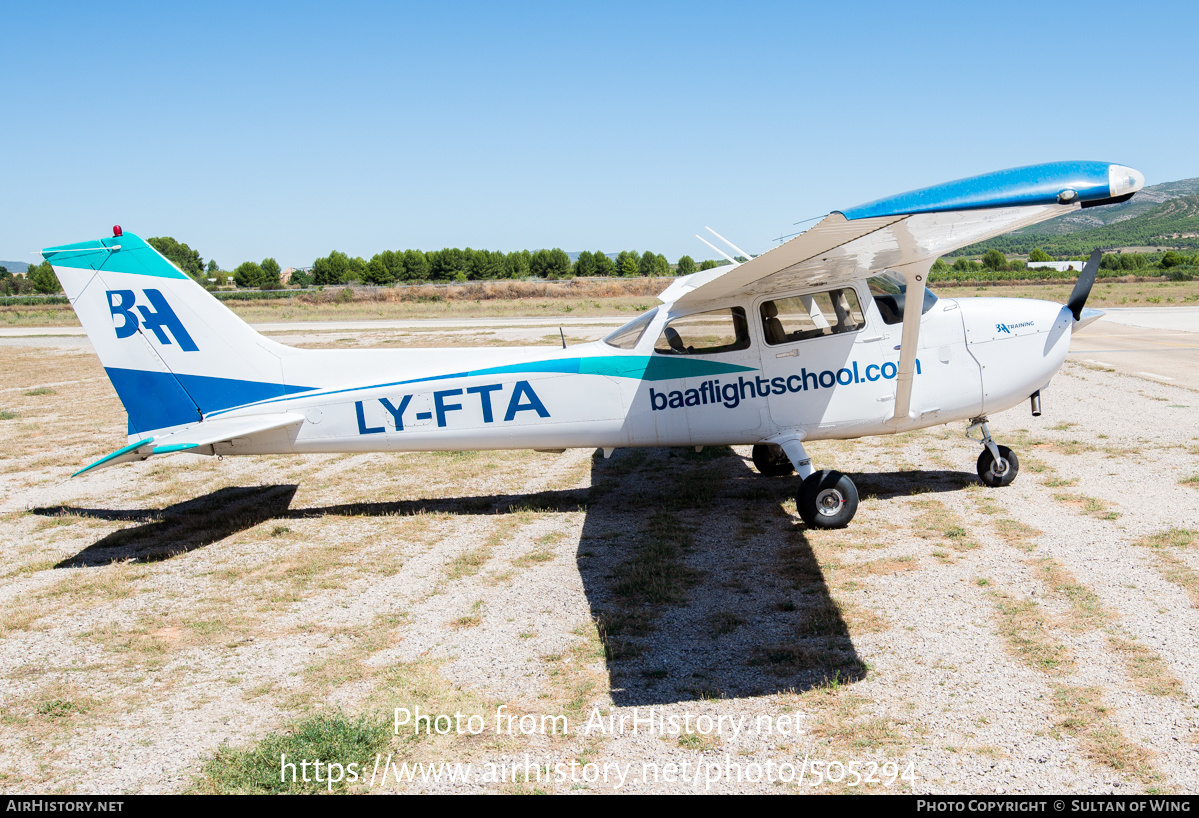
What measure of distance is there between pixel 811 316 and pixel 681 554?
2.78m

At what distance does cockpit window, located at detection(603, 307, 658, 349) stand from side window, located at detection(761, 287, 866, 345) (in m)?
1.22

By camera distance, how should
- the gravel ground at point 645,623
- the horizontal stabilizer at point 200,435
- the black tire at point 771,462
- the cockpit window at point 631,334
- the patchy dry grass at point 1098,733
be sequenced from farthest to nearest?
1. the black tire at point 771,462
2. the cockpit window at point 631,334
3. the horizontal stabilizer at point 200,435
4. the gravel ground at point 645,623
5. the patchy dry grass at point 1098,733

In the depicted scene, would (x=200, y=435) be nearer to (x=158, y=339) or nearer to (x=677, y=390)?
(x=158, y=339)

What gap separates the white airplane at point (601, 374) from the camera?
7.86m

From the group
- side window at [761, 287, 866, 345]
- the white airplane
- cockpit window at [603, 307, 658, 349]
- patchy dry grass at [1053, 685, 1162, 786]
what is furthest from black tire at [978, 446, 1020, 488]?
patchy dry grass at [1053, 685, 1162, 786]

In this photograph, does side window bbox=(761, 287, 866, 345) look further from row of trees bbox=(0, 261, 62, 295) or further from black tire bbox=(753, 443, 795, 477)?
row of trees bbox=(0, 261, 62, 295)

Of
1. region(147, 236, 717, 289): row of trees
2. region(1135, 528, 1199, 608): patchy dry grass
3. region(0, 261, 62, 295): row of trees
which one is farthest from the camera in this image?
region(147, 236, 717, 289): row of trees

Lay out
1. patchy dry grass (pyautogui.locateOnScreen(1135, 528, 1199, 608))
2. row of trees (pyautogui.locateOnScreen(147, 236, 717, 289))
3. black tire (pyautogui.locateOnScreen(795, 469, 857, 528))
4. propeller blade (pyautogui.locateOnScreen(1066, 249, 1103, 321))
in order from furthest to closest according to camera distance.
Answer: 1. row of trees (pyautogui.locateOnScreen(147, 236, 717, 289))
2. propeller blade (pyautogui.locateOnScreen(1066, 249, 1103, 321))
3. black tire (pyautogui.locateOnScreen(795, 469, 857, 528))
4. patchy dry grass (pyautogui.locateOnScreen(1135, 528, 1199, 608))

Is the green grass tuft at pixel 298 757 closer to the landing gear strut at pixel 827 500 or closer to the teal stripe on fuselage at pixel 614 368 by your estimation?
the teal stripe on fuselage at pixel 614 368

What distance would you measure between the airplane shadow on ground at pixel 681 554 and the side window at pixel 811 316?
1898 mm

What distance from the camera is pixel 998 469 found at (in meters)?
8.62

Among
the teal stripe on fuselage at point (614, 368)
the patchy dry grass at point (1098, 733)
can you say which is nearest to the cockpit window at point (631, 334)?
the teal stripe on fuselage at point (614, 368)

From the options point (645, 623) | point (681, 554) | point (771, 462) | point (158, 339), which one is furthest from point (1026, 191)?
point (158, 339)

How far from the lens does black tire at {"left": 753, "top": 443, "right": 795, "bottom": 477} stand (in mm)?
9656
